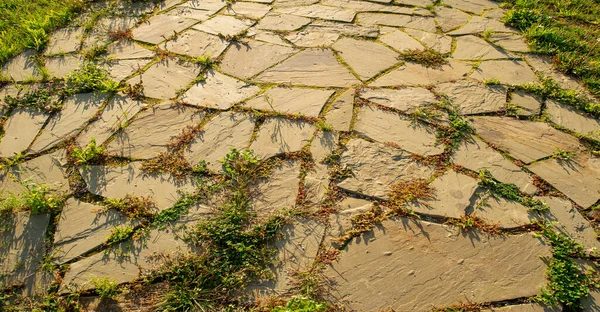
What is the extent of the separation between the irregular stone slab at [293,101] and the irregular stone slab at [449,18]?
1.77m

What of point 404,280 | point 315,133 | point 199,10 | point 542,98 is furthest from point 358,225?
point 199,10

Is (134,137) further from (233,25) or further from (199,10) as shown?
(199,10)

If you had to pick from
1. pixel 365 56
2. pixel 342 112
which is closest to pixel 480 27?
pixel 365 56

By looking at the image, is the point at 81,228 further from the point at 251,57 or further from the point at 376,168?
the point at 251,57

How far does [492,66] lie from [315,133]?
194 centimetres

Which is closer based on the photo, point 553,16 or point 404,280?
point 404,280

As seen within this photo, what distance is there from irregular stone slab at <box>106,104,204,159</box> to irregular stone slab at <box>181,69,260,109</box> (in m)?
0.13

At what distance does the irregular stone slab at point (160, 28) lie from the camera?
12.8 feet

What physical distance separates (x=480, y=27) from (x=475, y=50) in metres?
0.50

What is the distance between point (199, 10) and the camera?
14.3 ft

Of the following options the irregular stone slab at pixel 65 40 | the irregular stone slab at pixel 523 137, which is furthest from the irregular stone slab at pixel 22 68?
the irregular stone slab at pixel 523 137

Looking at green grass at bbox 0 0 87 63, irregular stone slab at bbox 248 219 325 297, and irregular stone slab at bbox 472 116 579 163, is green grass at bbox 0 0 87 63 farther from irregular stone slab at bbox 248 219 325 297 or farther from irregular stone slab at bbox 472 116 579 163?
irregular stone slab at bbox 472 116 579 163

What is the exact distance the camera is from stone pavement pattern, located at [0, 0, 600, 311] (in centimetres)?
220

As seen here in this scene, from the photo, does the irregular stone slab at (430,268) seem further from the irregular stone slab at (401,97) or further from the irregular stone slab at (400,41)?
the irregular stone slab at (400,41)
